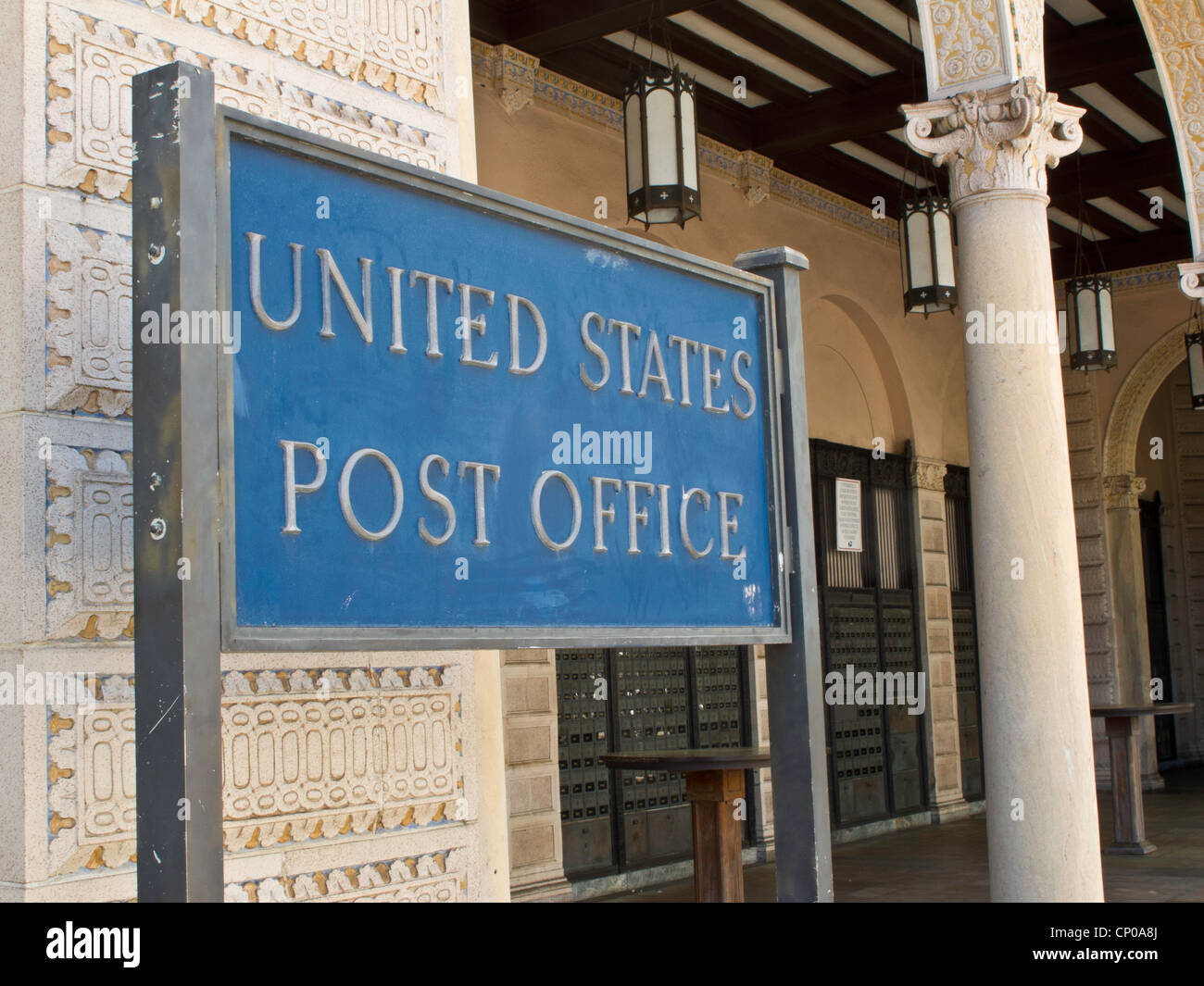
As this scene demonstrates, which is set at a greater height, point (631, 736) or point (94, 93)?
point (94, 93)

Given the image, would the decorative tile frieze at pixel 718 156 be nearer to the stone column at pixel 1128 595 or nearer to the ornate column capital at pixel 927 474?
the ornate column capital at pixel 927 474

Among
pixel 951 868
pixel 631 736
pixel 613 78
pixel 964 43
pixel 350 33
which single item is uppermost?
pixel 613 78

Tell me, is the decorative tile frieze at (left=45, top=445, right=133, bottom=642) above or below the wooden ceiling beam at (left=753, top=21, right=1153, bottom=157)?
below

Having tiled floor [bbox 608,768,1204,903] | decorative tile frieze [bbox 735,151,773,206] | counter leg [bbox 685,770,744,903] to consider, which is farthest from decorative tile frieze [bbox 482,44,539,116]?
tiled floor [bbox 608,768,1204,903]

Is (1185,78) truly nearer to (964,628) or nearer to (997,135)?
(997,135)

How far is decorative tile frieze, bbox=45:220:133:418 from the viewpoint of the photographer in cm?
156

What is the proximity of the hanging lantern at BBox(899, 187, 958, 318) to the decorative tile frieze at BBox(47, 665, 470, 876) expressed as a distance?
6258 mm

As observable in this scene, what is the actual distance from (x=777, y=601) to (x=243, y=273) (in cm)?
94

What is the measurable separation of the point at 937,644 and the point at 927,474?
157 cm

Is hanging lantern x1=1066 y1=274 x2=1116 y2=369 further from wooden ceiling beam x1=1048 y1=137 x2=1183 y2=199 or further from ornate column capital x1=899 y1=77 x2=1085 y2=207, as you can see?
ornate column capital x1=899 y1=77 x2=1085 y2=207

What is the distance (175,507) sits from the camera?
1224mm

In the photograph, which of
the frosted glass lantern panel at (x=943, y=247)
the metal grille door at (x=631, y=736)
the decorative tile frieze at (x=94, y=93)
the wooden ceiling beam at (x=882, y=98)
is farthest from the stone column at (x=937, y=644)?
the decorative tile frieze at (x=94, y=93)

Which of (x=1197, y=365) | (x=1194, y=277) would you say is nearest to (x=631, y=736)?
(x=1194, y=277)

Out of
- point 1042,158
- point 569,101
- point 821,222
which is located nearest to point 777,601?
point 1042,158
